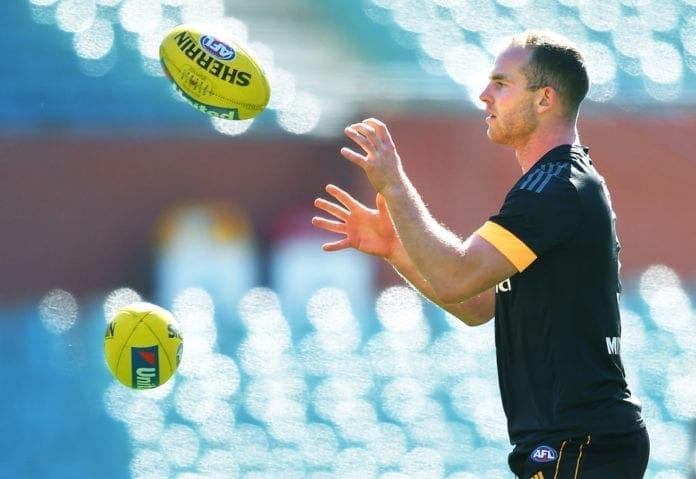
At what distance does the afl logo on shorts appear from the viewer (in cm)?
233

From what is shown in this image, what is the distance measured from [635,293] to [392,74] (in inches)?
98.4

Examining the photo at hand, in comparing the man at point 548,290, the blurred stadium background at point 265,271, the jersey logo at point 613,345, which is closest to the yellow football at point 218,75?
the man at point 548,290

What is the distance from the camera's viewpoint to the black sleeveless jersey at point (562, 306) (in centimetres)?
231

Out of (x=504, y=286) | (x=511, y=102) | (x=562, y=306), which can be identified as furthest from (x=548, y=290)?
(x=511, y=102)

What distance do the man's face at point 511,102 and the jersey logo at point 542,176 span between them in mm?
146

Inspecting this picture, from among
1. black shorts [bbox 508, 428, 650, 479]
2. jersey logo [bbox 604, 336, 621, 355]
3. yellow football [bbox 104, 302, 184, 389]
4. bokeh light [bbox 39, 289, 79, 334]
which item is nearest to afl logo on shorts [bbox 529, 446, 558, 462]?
black shorts [bbox 508, 428, 650, 479]

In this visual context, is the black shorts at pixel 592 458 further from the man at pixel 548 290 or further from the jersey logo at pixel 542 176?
the jersey logo at pixel 542 176

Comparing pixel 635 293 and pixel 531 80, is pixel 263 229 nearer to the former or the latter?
pixel 635 293

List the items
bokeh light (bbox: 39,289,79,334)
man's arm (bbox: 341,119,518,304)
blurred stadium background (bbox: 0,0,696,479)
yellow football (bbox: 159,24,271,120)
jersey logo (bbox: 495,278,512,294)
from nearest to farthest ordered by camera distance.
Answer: man's arm (bbox: 341,119,518,304)
jersey logo (bbox: 495,278,512,294)
yellow football (bbox: 159,24,271,120)
blurred stadium background (bbox: 0,0,696,479)
bokeh light (bbox: 39,289,79,334)

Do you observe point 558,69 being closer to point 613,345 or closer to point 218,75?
point 613,345

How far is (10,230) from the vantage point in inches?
278

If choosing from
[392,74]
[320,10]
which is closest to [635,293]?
[392,74]

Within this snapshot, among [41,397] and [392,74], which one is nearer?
[41,397]

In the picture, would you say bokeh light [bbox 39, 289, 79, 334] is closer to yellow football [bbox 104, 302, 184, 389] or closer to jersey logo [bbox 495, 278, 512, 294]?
yellow football [bbox 104, 302, 184, 389]
